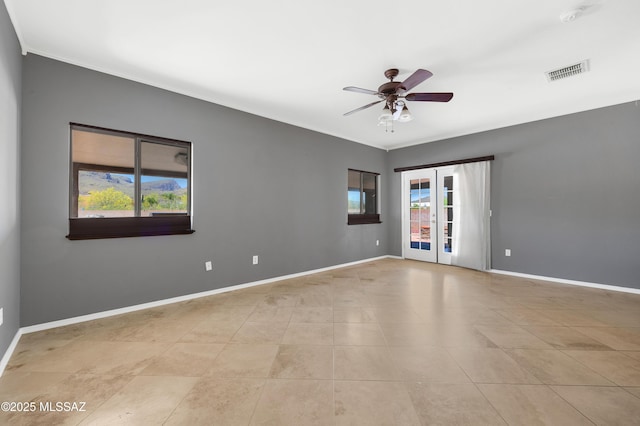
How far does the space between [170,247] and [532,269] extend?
5.75 m

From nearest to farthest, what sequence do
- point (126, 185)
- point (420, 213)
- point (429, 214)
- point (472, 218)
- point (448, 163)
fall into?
point (126, 185)
point (472, 218)
point (448, 163)
point (429, 214)
point (420, 213)

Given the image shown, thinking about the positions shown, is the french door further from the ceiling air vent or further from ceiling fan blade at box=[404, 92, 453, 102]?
ceiling fan blade at box=[404, 92, 453, 102]

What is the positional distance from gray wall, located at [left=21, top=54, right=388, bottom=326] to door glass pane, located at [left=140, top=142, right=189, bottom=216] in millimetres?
198

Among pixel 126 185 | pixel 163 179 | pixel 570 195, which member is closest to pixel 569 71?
pixel 570 195

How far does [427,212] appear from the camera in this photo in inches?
230

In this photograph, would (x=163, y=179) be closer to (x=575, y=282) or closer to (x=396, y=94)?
(x=396, y=94)

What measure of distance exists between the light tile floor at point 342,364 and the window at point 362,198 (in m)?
2.70

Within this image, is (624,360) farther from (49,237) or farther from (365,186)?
(49,237)

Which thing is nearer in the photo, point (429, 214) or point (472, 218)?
point (472, 218)

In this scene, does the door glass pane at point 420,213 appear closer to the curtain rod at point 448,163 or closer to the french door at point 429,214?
the french door at point 429,214

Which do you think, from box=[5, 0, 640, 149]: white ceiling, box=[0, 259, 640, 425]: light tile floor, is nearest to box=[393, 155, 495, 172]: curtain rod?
box=[5, 0, 640, 149]: white ceiling

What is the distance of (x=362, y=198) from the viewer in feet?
20.0

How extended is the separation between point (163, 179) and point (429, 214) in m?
5.17

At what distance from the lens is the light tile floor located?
1.48 meters
